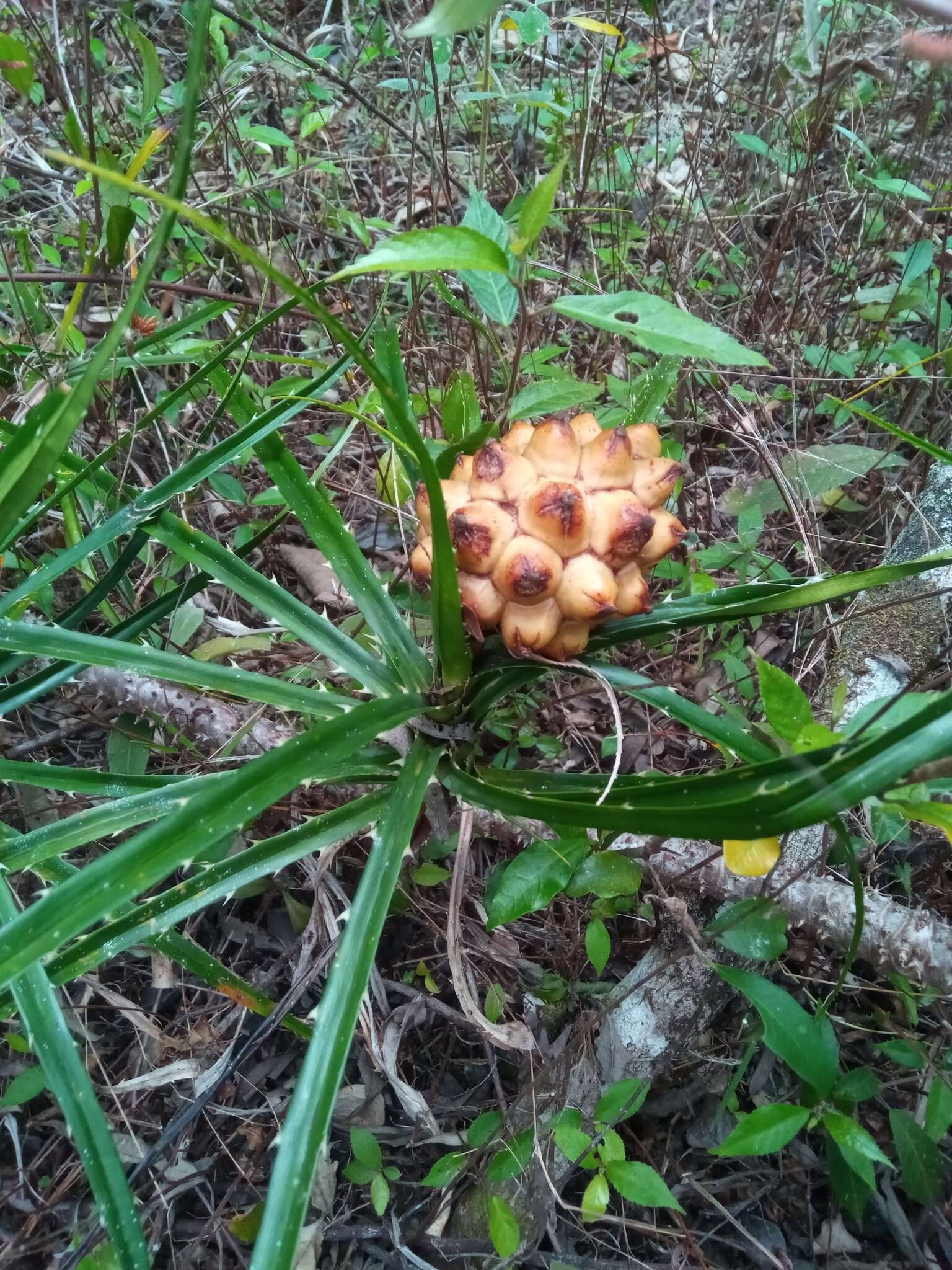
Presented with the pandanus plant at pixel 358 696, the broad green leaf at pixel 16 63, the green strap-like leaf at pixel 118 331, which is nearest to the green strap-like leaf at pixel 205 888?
the pandanus plant at pixel 358 696

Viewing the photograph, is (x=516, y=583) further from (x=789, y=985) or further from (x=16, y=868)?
(x=789, y=985)

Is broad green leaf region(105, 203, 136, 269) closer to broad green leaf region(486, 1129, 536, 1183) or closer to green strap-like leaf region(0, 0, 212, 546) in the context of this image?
green strap-like leaf region(0, 0, 212, 546)

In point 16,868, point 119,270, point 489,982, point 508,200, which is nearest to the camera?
point 16,868

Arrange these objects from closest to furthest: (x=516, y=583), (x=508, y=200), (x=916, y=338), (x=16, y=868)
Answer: (x=516, y=583) → (x=16, y=868) → (x=916, y=338) → (x=508, y=200)

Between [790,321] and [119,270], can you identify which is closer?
[119,270]

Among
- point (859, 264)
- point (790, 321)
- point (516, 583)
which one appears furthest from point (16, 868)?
point (859, 264)

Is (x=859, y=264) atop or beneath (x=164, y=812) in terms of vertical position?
atop

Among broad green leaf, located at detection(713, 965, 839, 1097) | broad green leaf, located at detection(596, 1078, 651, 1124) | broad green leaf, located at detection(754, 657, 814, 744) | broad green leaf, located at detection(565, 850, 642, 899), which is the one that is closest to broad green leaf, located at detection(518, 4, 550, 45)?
broad green leaf, located at detection(754, 657, 814, 744)

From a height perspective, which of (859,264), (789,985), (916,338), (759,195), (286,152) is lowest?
(789,985)
